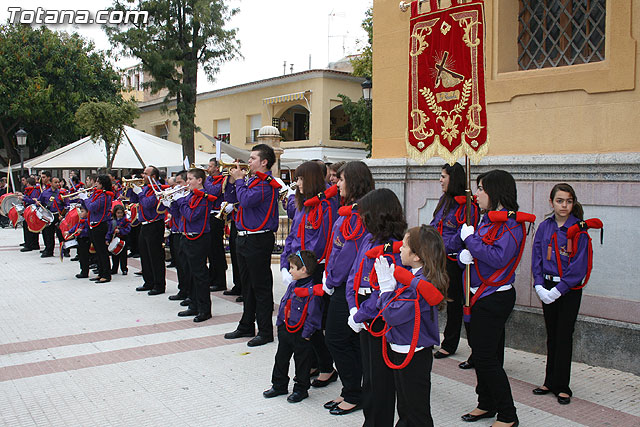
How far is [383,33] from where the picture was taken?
25.9 feet

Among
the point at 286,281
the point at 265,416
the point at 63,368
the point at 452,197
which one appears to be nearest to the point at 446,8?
the point at 452,197

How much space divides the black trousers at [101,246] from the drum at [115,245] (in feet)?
1.50

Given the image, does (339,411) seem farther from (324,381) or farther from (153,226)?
(153,226)

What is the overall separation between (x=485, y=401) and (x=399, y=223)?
1675 millimetres

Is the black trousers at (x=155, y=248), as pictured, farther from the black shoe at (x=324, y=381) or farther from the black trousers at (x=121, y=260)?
the black shoe at (x=324, y=381)

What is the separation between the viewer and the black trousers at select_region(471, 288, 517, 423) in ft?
13.8

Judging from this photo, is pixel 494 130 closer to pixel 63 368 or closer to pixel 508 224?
pixel 508 224

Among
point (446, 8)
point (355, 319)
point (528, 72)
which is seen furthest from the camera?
point (528, 72)

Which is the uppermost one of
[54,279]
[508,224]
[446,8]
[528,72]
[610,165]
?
[446,8]

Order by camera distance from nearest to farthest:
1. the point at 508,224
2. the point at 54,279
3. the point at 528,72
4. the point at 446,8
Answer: the point at 508,224 → the point at 446,8 → the point at 528,72 → the point at 54,279

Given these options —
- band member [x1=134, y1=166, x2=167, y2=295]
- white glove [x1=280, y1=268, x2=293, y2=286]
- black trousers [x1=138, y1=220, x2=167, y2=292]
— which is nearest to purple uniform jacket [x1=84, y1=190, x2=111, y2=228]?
band member [x1=134, y1=166, x2=167, y2=295]

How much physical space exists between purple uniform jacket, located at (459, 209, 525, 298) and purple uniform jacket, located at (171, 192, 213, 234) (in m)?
4.22

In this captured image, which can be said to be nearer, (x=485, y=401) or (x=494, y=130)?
(x=485, y=401)

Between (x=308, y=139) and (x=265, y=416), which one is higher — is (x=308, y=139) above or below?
above
